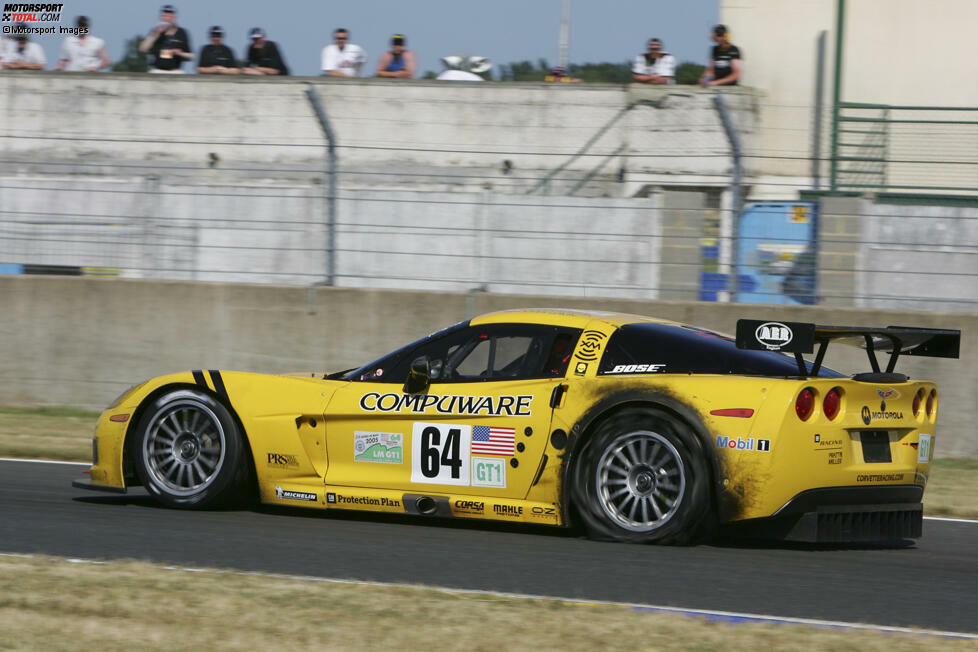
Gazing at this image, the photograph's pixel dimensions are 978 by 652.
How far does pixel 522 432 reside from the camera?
21.6 ft

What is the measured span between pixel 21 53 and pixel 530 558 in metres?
18.4

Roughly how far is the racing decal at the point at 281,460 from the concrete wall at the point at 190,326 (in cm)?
492

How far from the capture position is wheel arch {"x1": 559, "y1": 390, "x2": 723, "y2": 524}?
618 cm

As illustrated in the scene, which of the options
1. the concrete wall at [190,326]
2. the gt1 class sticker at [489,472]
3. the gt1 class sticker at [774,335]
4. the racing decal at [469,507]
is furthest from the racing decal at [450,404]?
the concrete wall at [190,326]

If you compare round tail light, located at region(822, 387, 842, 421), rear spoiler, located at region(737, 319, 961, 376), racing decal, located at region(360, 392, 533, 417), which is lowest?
racing decal, located at region(360, 392, 533, 417)

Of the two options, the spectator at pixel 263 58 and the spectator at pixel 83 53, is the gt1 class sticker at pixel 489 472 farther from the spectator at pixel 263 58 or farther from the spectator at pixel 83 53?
the spectator at pixel 83 53

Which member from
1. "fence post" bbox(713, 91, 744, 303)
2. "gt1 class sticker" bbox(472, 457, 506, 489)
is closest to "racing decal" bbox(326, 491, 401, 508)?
"gt1 class sticker" bbox(472, 457, 506, 489)

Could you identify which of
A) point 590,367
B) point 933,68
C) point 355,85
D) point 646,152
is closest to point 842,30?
point 933,68

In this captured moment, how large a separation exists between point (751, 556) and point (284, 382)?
269cm

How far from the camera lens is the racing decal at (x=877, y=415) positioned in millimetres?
6285

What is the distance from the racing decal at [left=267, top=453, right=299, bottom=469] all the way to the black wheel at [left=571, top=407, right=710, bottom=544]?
1.57m

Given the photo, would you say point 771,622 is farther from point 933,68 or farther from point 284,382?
point 933,68

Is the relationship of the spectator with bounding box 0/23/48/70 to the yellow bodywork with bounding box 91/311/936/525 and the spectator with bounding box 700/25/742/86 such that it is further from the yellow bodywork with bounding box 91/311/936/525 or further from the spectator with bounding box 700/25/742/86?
the yellow bodywork with bounding box 91/311/936/525

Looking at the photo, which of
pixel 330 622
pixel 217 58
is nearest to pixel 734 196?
pixel 330 622
